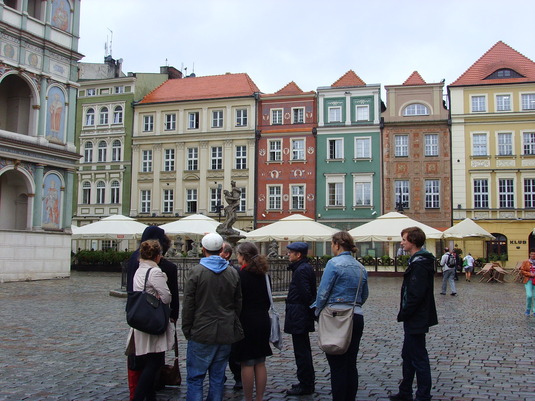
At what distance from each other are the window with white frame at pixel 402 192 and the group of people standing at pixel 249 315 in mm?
35584

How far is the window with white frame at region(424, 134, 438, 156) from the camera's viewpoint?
41.2m

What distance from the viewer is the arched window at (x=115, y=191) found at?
4703 centimetres

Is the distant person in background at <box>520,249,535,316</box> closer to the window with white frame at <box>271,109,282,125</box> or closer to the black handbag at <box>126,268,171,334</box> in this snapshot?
the black handbag at <box>126,268,171,334</box>

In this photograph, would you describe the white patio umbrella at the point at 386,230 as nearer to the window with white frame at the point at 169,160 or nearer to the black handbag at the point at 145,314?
the black handbag at the point at 145,314

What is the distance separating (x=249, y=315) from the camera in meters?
6.03

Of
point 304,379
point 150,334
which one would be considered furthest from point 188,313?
point 304,379

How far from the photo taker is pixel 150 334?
5.64 m

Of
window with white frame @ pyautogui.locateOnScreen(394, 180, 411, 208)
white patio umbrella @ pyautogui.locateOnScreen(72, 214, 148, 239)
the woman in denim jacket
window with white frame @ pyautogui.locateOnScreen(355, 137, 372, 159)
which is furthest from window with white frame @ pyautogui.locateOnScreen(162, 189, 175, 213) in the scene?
the woman in denim jacket

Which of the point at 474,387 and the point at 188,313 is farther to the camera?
the point at 474,387

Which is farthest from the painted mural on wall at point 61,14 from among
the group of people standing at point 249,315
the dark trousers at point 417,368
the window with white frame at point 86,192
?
the dark trousers at point 417,368

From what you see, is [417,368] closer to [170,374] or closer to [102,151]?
[170,374]

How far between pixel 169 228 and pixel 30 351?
835 inches

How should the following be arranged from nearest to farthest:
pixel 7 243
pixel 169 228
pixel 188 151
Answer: pixel 7 243, pixel 169 228, pixel 188 151

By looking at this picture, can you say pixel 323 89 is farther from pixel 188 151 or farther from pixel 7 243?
pixel 7 243
